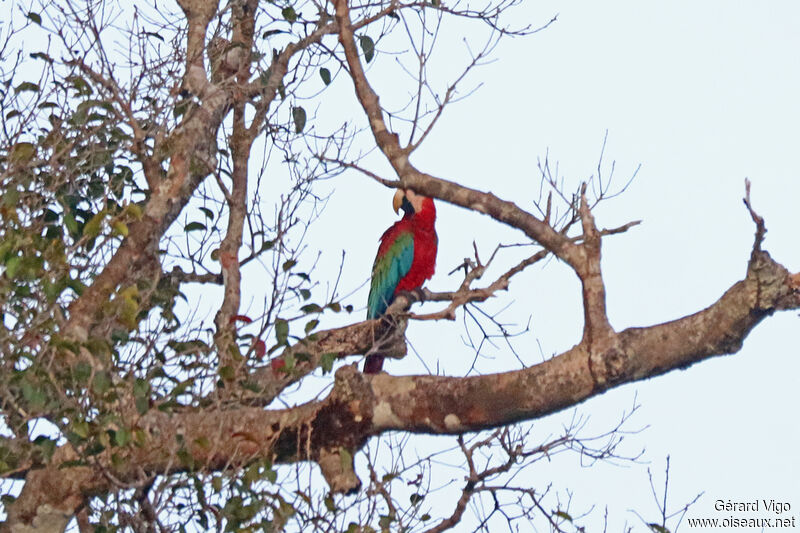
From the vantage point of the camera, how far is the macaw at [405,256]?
6031mm

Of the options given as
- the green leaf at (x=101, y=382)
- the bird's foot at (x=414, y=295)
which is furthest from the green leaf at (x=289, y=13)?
the green leaf at (x=101, y=382)

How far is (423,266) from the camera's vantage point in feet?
19.8

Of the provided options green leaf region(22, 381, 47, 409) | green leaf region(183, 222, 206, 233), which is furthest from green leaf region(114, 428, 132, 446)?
green leaf region(183, 222, 206, 233)

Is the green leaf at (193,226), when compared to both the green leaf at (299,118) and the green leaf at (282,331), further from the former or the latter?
the green leaf at (282,331)

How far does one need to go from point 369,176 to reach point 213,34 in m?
1.78

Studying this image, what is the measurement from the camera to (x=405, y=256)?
6.03 metres

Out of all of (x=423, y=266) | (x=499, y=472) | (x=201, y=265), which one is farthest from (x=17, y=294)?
(x=423, y=266)

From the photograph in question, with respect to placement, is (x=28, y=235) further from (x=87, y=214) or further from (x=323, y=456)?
(x=323, y=456)

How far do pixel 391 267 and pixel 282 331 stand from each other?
2.78 metres

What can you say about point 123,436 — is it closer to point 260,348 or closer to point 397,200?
point 260,348

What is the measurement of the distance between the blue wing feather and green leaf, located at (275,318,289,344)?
8.85ft

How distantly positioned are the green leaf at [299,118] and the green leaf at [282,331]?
153cm

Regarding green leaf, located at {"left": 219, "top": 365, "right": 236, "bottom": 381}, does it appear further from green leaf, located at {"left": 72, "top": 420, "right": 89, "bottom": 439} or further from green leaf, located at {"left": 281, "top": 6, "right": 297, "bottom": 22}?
green leaf, located at {"left": 281, "top": 6, "right": 297, "bottom": 22}

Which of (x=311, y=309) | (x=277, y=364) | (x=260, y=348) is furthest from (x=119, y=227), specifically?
(x=277, y=364)
